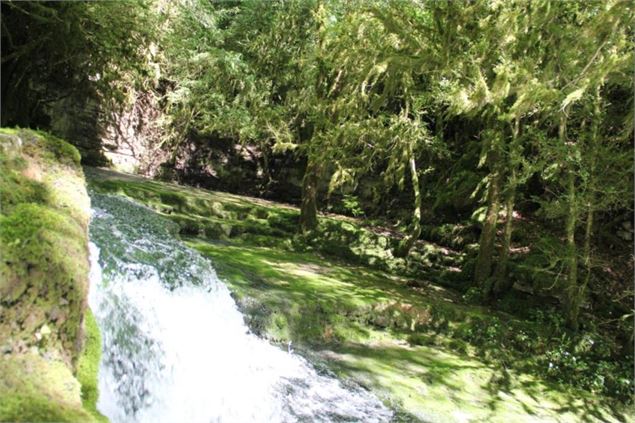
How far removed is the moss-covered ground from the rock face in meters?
3.64

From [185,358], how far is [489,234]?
7312mm

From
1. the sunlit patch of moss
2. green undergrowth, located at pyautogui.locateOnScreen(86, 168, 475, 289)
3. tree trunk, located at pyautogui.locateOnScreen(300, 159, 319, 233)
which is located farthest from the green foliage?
the sunlit patch of moss

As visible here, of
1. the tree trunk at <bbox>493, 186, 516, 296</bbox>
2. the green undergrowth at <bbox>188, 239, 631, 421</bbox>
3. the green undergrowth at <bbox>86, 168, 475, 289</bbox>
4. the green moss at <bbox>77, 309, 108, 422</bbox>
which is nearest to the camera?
the green moss at <bbox>77, 309, 108, 422</bbox>

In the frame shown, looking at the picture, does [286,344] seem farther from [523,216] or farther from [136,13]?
[523,216]

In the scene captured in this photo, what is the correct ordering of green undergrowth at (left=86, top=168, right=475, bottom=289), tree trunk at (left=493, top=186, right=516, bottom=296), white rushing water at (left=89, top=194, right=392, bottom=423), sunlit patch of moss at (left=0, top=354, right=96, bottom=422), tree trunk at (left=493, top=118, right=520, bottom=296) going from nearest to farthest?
sunlit patch of moss at (left=0, top=354, right=96, bottom=422)
white rushing water at (left=89, top=194, right=392, bottom=423)
tree trunk at (left=493, top=118, right=520, bottom=296)
tree trunk at (left=493, top=186, right=516, bottom=296)
green undergrowth at (left=86, top=168, right=475, bottom=289)

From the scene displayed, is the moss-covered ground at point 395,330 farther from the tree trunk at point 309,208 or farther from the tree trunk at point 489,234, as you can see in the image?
the tree trunk at point 309,208

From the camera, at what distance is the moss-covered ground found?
662 cm

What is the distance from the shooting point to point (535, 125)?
935cm

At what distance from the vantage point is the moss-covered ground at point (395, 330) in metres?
6.62

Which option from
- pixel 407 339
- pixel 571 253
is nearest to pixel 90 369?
pixel 407 339

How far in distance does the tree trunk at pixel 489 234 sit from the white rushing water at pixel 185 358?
18.5ft

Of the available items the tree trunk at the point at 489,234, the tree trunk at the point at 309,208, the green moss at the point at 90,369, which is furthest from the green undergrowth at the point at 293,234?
the green moss at the point at 90,369

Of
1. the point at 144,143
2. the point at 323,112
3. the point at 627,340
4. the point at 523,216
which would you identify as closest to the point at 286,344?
the point at 627,340

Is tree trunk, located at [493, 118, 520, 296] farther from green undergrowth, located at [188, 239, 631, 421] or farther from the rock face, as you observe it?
the rock face
